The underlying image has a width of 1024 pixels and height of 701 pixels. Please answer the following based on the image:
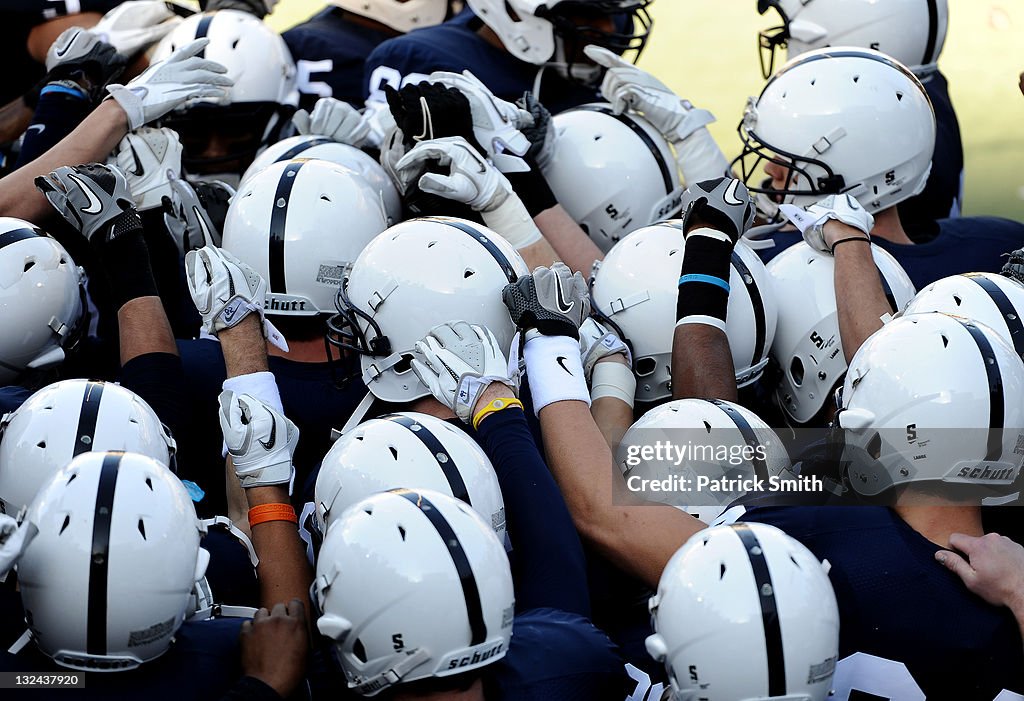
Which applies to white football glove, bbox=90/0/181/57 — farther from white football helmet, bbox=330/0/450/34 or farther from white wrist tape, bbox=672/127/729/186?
white wrist tape, bbox=672/127/729/186

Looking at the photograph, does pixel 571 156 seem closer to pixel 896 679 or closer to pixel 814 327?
pixel 814 327

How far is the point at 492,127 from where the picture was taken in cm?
480

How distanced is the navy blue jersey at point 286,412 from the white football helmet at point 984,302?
178 cm

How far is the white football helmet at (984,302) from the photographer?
3.63 metres

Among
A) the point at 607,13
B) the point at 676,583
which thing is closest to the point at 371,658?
the point at 676,583

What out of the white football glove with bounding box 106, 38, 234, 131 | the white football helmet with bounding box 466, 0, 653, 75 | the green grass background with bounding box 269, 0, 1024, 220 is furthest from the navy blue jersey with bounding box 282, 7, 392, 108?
the green grass background with bounding box 269, 0, 1024, 220

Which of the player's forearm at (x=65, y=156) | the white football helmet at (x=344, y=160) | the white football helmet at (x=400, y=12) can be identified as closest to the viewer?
the player's forearm at (x=65, y=156)

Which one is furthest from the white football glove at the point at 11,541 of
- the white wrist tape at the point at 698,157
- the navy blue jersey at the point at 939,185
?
the navy blue jersey at the point at 939,185

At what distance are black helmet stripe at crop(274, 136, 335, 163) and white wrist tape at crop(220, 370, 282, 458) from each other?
3.99 ft

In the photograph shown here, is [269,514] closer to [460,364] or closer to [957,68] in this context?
[460,364]

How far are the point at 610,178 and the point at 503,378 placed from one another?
5.00ft

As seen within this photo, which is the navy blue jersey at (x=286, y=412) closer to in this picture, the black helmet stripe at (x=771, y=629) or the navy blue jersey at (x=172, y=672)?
the navy blue jersey at (x=172, y=672)

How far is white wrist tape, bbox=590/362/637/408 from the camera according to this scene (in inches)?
161

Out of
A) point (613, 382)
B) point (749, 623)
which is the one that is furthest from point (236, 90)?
point (749, 623)
